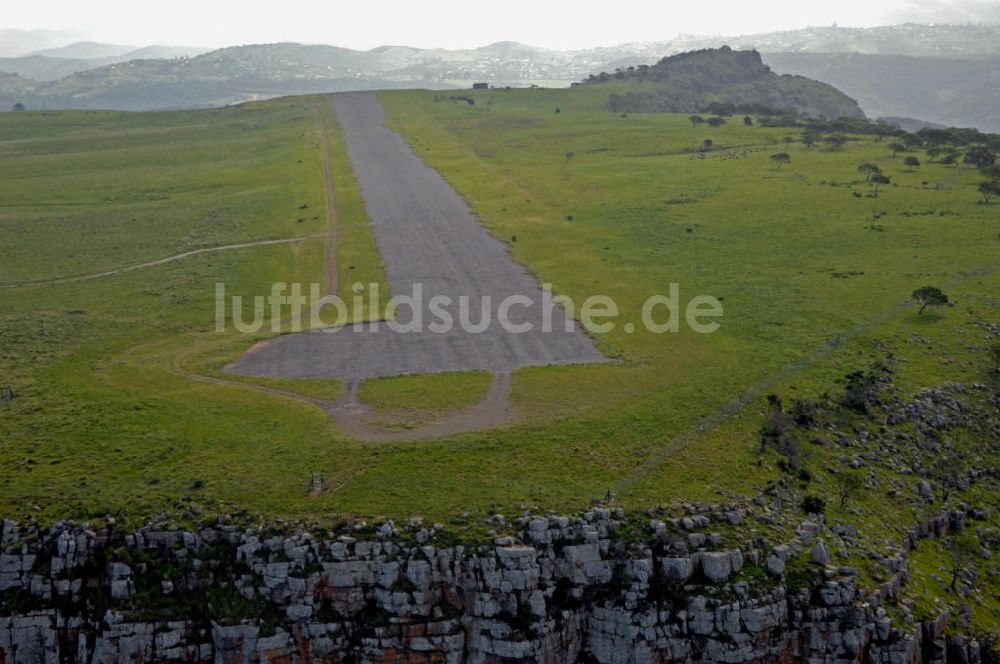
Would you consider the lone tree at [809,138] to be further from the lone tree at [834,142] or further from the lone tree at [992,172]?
the lone tree at [992,172]

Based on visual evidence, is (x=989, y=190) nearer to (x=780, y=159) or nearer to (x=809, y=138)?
(x=780, y=159)

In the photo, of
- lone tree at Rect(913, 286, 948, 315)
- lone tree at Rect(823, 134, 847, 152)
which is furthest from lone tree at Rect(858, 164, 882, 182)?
lone tree at Rect(913, 286, 948, 315)

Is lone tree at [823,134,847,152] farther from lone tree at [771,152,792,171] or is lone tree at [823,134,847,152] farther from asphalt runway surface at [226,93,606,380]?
asphalt runway surface at [226,93,606,380]

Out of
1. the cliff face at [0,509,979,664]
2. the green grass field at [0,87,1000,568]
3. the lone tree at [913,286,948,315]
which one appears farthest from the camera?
the lone tree at [913,286,948,315]

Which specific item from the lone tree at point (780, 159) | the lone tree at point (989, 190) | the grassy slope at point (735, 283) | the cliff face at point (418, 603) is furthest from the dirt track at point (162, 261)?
the lone tree at point (989, 190)

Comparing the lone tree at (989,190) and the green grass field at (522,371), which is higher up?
the lone tree at (989,190)

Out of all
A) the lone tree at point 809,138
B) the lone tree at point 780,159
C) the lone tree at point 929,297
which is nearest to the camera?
the lone tree at point 929,297
